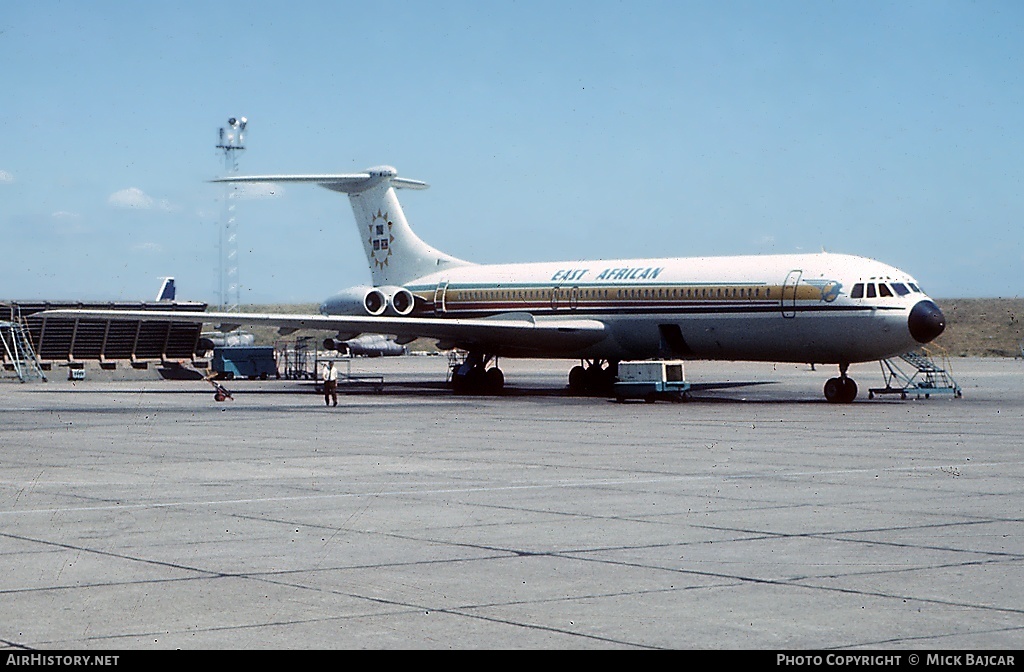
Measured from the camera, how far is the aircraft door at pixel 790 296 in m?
34.7

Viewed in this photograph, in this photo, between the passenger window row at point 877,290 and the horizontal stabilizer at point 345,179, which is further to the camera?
the horizontal stabilizer at point 345,179

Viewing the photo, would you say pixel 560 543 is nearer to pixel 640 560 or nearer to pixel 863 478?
pixel 640 560

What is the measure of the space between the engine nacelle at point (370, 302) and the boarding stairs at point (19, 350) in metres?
17.6

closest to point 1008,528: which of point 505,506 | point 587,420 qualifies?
point 505,506

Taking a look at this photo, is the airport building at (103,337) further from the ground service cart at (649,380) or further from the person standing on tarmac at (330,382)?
the ground service cart at (649,380)

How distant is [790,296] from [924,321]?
11.3 feet

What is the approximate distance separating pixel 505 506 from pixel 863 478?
506cm

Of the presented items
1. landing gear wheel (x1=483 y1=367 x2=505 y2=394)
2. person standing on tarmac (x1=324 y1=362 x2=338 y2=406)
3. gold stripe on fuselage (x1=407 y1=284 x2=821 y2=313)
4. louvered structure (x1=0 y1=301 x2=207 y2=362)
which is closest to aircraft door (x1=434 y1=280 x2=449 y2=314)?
gold stripe on fuselage (x1=407 y1=284 x2=821 y2=313)

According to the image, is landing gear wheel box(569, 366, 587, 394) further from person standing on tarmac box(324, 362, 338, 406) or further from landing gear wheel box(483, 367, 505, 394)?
person standing on tarmac box(324, 362, 338, 406)

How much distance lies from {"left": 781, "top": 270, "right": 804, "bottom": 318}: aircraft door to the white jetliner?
26mm

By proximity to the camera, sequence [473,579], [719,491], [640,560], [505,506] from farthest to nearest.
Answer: [719,491]
[505,506]
[640,560]
[473,579]

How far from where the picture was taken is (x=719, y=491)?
1500cm

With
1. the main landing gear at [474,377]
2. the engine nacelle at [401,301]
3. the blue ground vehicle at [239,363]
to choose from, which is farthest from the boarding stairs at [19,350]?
the main landing gear at [474,377]

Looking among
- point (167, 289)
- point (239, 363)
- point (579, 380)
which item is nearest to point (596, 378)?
point (579, 380)
